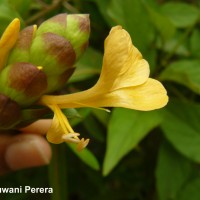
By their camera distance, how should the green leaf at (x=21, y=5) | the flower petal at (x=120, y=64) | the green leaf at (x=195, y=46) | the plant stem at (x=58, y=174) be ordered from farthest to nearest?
the green leaf at (x=195, y=46) → the plant stem at (x=58, y=174) → the green leaf at (x=21, y=5) → the flower petal at (x=120, y=64)

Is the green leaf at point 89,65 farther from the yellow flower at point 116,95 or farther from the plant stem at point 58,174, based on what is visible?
the yellow flower at point 116,95

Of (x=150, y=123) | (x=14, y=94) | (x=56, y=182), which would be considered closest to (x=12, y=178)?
(x=56, y=182)

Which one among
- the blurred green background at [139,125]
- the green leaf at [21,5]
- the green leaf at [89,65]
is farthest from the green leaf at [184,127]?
the green leaf at [21,5]

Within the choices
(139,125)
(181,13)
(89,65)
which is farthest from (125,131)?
(181,13)

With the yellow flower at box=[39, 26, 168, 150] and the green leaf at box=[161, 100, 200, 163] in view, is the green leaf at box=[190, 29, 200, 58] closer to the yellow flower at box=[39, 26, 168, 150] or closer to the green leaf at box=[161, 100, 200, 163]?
the green leaf at box=[161, 100, 200, 163]

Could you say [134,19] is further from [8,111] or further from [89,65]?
[8,111]

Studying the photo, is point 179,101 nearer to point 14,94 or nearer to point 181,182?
point 181,182

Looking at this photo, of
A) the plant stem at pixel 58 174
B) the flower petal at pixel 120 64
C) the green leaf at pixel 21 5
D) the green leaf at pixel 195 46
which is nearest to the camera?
the flower petal at pixel 120 64

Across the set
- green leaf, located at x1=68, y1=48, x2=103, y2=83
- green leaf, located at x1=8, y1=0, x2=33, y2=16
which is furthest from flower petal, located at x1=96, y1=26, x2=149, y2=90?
green leaf, located at x1=68, y1=48, x2=103, y2=83
